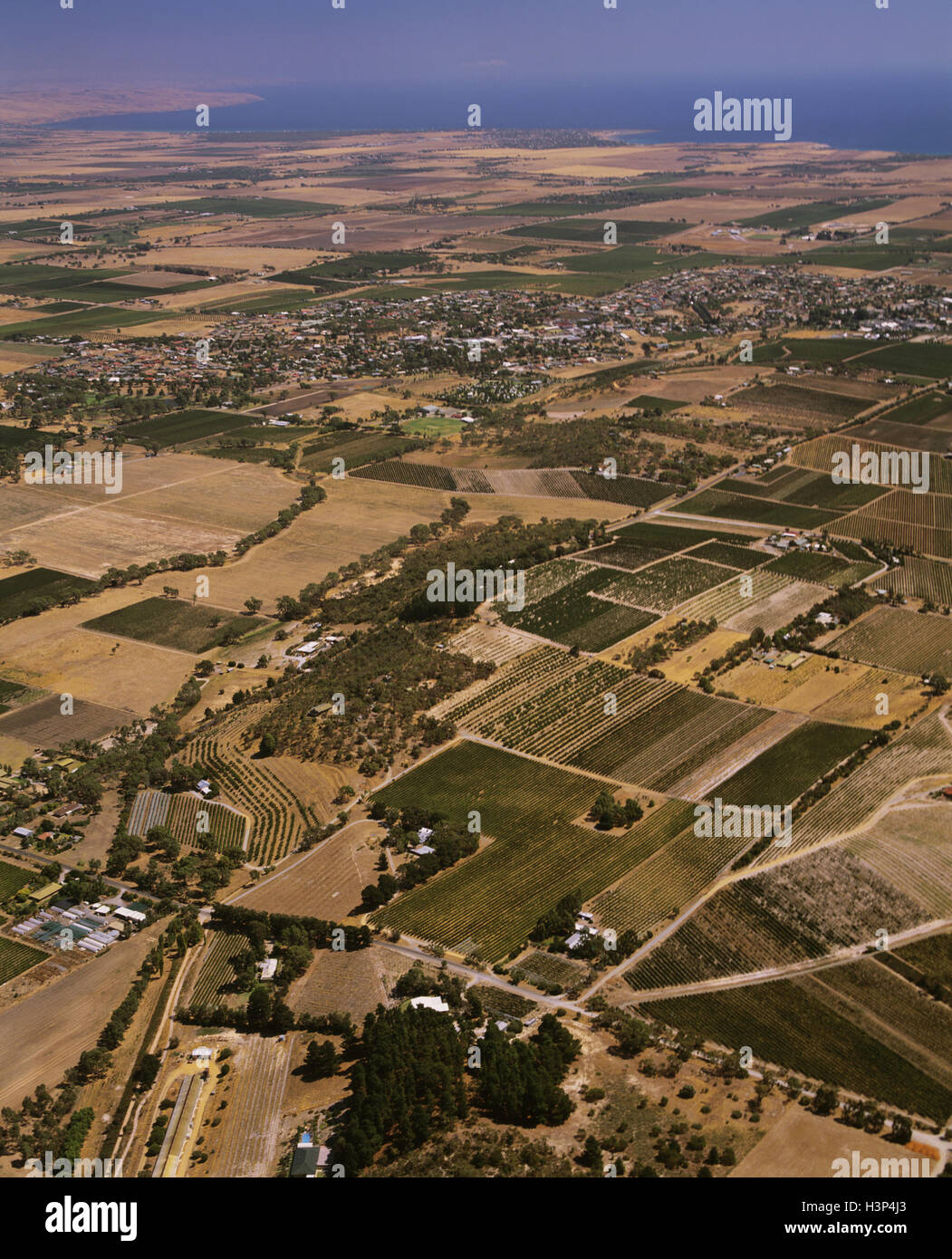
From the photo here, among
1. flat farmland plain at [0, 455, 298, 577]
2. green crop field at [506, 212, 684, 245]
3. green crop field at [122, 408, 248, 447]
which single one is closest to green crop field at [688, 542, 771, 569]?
flat farmland plain at [0, 455, 298, 577]

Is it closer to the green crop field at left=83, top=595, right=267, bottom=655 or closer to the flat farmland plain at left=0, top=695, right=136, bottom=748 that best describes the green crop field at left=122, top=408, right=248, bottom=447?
the green crop field at left=83, top=595, right=267, bottom=655

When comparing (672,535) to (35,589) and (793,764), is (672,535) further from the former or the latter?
(35,589)

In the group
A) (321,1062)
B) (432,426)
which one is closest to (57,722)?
(321,1062)

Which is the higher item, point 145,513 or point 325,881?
point 145,513

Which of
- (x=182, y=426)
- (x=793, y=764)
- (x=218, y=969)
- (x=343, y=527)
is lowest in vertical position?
(x=218, y=969)

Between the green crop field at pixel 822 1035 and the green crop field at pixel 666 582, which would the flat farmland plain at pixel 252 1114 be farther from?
the green crop field at pixel 666 582

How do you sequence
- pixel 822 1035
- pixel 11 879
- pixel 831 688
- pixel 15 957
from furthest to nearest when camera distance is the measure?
pixel 831 688 → pixel 11 879 → pixel 15 957 → pixel 822 1035
